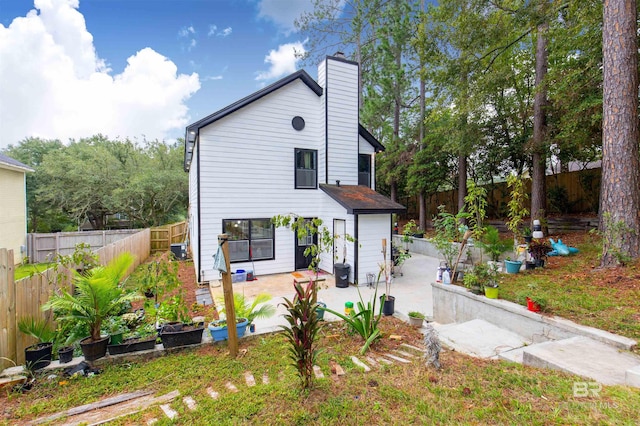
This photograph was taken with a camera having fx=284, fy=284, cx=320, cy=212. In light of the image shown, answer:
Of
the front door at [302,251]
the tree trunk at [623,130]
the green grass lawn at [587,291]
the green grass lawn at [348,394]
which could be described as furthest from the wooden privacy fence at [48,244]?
the tree trunk at [623,130]

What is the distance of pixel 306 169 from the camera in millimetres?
10008

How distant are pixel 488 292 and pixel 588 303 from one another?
1.32 metres

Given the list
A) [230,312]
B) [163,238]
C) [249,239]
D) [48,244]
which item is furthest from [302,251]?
[48,244]

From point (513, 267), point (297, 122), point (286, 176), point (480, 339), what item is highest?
point (297, 122)

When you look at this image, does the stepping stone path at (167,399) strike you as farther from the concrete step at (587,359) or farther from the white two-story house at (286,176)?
the white two-story house at (286,176)

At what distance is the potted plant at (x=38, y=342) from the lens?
11.2 feet

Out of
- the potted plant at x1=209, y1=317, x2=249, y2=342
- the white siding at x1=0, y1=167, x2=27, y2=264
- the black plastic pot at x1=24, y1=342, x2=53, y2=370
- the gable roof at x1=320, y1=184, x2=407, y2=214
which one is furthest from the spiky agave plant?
the white siding at x1=0, y1=167, x2=27, y2=264

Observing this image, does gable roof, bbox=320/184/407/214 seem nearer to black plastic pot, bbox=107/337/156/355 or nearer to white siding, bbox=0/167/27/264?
black plastic pot, bbox=107/337/156/355

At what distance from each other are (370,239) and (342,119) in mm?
4390

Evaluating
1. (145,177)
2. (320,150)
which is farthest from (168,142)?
(320,150)

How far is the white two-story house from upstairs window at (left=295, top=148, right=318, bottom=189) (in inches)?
1.4

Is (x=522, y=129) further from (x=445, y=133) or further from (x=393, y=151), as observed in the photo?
(x=393, y=151)

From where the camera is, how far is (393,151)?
16.4m

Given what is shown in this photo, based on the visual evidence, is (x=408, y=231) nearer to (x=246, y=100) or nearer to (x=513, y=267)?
(x=513, y=267)
